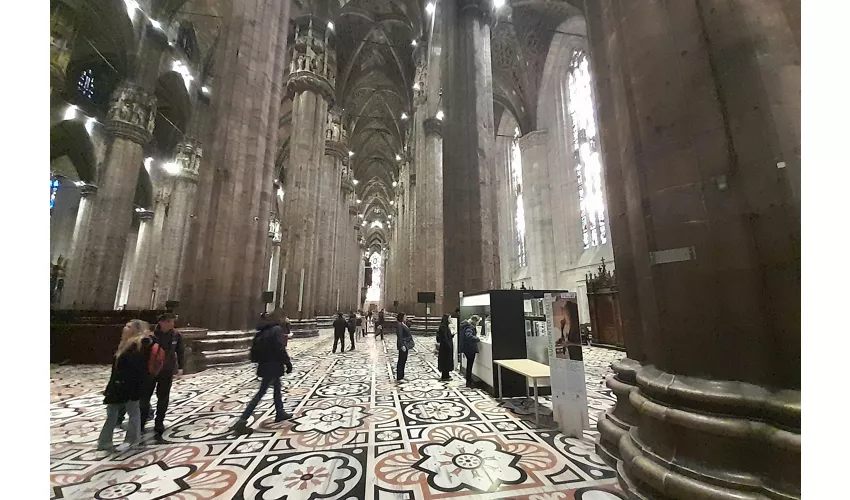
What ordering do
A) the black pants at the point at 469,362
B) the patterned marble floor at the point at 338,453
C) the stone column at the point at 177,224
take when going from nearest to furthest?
the patterned marble floor at the point at 338,453
the black pants at the point at 469,362
the stone column at the point at 177,224

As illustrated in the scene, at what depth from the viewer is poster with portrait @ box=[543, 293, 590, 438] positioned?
3.11 metres

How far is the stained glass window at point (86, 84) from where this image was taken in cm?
1789

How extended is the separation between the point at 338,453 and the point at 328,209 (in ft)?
56.1

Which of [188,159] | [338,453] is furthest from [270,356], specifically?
[188,159]

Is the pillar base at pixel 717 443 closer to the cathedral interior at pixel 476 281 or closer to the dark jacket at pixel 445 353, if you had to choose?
the cathedral interior at pixel 476 281

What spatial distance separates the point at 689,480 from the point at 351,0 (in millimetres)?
23887

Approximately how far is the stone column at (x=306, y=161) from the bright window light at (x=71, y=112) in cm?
1162

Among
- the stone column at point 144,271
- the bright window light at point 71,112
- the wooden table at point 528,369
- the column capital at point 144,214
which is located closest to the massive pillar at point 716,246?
the wooden table at point 528,369

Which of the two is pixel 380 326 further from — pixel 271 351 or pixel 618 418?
pixel 618 418

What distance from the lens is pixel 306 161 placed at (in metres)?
14.7

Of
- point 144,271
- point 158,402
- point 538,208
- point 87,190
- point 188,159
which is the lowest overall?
point 158,402

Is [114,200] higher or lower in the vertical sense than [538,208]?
lower

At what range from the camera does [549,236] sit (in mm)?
19000

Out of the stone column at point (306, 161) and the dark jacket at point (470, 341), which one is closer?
the dark jacket at point (470, 341)
